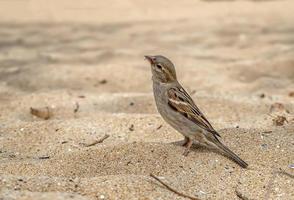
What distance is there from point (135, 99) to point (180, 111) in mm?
2263

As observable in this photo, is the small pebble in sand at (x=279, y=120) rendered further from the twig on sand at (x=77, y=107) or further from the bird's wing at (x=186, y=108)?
the twig on sand at (x=77, y=107)

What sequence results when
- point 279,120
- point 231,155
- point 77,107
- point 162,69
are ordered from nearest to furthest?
point 231,155 < point 162,69 < point 279,120 < point 77,107

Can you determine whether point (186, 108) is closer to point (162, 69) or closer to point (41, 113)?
point (162, 69)

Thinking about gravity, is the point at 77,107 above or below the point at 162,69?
below

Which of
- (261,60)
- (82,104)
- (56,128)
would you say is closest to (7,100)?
(82,104)

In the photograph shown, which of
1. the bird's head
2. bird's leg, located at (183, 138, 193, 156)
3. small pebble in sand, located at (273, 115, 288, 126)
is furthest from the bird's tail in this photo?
small pebble in sand, located at (273, 115, 288, 126)

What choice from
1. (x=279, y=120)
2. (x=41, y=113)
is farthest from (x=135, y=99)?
(x=279, y=120)

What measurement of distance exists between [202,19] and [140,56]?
414 centimetres

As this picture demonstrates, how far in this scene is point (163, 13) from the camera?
14516 millimetres

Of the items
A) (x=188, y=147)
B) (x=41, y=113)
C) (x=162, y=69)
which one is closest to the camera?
(x=188, y=147)

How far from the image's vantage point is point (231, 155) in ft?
14.5

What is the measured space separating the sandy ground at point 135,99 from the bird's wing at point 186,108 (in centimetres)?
22

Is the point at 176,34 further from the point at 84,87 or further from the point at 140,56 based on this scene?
the point at 84,87

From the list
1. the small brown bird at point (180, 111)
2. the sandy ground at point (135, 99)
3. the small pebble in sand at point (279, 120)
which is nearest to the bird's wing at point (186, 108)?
the small brown bird at point (180, 111)
